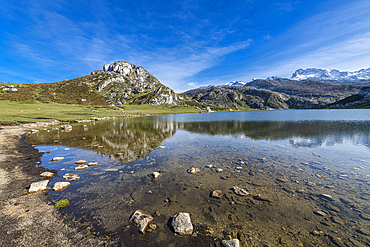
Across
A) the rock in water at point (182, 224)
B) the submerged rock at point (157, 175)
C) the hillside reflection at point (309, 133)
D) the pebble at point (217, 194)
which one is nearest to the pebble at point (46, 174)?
the submerged rock at point (157, 175)

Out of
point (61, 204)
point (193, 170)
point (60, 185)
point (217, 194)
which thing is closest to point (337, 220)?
point (217, 194)

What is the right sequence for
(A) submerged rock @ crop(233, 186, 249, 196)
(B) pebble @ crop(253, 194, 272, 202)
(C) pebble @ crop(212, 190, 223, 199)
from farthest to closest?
(A) submerged rock @ crop(233, 186, 249, 196)
(C) pebble @ crop(212, 190, 223, 199)
(B) pebble @ crop(253, 194, 272, 202)

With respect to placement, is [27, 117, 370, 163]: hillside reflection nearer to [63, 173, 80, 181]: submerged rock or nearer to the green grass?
[63, 173, 80, 181]: submerged rock

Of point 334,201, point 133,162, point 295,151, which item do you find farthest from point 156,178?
point 295,151

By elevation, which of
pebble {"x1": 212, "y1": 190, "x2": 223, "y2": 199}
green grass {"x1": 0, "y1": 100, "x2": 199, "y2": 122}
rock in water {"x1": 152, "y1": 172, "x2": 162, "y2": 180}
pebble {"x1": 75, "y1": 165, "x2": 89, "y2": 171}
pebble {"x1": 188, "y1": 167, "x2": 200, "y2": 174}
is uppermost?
green grass {"x1": 0, "y1": 100, "x2": 199, "y2": 122}

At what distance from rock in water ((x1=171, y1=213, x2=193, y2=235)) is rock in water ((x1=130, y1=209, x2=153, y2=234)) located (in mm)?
1299

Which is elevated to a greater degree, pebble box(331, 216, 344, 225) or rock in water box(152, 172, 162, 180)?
rock in water box(152, 172, 162, 180)

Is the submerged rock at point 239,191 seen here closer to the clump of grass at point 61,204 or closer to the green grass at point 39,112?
the clump of grass at point 61,204

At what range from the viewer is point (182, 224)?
6.73 meters

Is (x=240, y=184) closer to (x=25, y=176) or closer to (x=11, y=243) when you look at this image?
(x=11, y=243)

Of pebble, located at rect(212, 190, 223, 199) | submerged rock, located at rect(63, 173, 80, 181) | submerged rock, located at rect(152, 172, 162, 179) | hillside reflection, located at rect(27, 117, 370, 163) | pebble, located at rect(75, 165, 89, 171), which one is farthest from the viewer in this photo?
hillside reflection, located at rect(27, 117, 370, 163)

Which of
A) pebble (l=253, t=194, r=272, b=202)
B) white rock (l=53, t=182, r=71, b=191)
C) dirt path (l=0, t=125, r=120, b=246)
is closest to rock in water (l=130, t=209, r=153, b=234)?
dirt path (l=0, t=125, r=120, b=246)

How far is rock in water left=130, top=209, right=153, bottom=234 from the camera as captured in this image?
655cm

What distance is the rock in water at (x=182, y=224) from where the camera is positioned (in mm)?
6477
